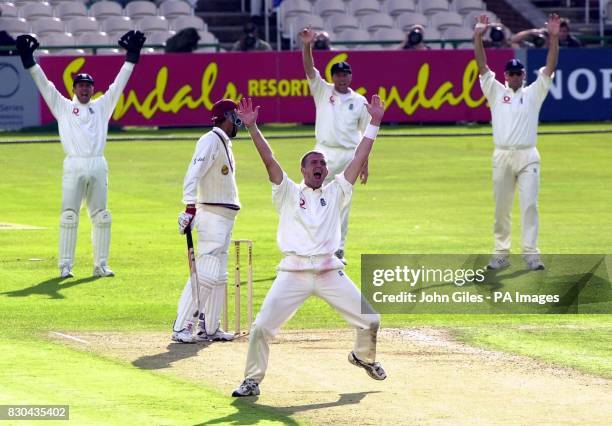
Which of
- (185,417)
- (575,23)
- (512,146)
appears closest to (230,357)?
(185,417)

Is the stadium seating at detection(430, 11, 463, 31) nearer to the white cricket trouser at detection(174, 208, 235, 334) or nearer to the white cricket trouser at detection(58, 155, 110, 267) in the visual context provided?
the white cricket trouser at detection(58, 155, 110, 267)

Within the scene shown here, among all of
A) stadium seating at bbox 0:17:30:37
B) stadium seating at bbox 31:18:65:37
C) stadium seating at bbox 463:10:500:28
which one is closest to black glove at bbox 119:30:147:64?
stadium seating at bbox 0:17:30:37

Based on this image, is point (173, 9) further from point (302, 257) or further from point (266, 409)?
point (266, 409)

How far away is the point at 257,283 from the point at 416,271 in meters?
1.86

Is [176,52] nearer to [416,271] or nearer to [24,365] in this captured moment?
[416,271]

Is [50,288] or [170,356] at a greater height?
[50,288]

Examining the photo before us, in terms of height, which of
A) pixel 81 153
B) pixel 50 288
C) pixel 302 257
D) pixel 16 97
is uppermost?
pixel 16 97

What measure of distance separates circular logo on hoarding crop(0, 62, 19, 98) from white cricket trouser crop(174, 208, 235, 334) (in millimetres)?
22559

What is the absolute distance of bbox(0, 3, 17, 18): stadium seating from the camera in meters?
38.7

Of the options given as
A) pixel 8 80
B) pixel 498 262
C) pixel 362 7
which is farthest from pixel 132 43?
pixel 362 7

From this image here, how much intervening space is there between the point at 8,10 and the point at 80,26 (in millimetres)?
1948

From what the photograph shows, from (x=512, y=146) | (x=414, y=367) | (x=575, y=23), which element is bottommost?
(x=414, y=367)

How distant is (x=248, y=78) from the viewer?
36.8 metres

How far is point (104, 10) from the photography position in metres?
40.5
